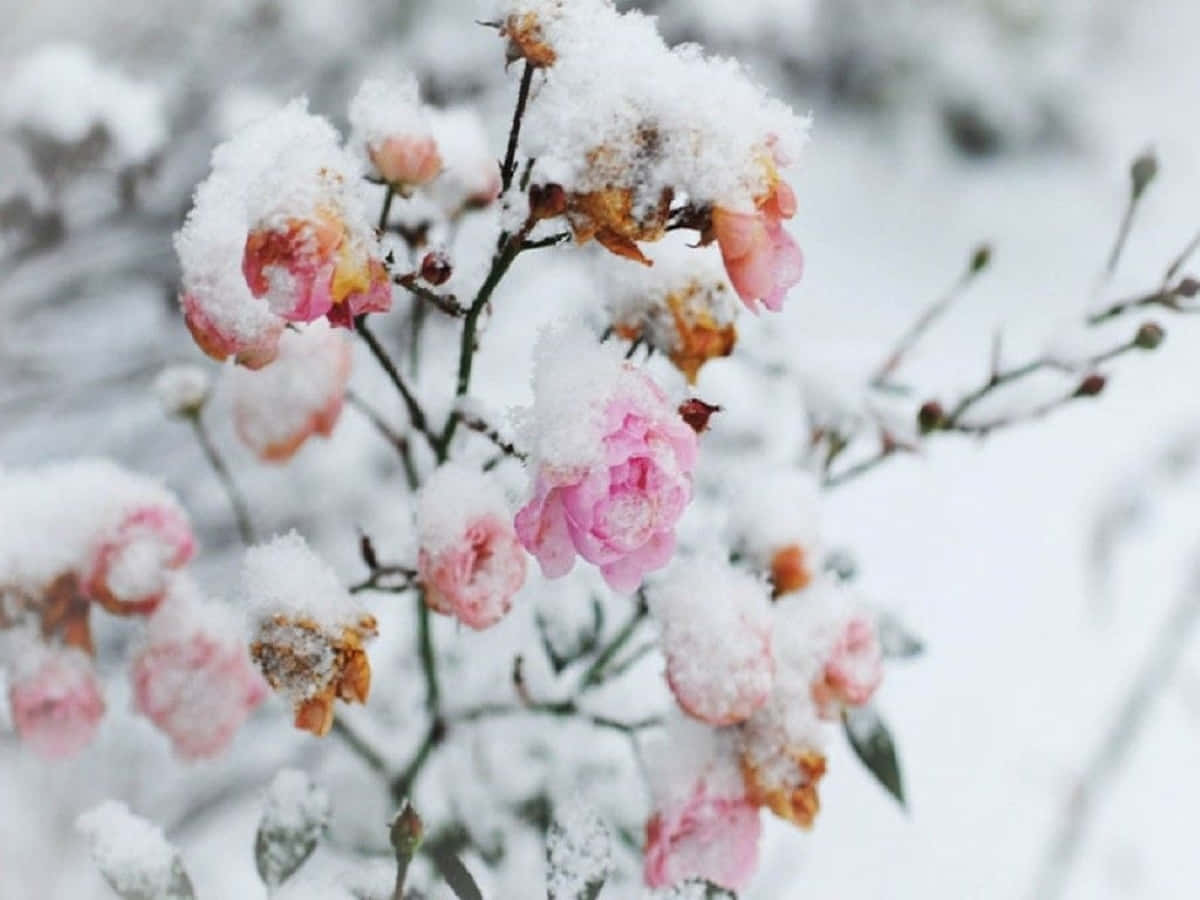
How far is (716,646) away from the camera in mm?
544

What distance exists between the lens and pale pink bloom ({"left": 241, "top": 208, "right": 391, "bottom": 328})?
16.5 inches

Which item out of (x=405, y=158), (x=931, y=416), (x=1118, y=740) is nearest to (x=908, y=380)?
(x=1118, y=740)

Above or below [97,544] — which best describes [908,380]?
above

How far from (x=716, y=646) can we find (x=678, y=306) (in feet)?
0.51

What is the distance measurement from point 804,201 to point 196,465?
139cm

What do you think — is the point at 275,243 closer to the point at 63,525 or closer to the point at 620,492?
the point at 620,492

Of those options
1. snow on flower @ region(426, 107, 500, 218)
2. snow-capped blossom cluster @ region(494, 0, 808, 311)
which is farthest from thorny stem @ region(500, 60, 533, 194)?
snow on flower @ region(426, 107, 500, 218)

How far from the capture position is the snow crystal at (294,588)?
47cm

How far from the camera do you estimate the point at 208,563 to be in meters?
1.25

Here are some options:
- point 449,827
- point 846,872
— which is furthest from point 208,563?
point 846,872

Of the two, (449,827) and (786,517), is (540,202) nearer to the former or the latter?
(786,517)

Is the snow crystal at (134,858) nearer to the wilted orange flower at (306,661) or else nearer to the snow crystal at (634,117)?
the wilted orange flower at (306,661)

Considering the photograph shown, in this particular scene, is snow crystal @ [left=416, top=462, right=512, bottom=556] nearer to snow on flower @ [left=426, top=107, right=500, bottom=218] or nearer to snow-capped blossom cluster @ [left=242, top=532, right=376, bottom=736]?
snow-capped blossom cluster @ [left=242, top=532, right=376, bottom=736]

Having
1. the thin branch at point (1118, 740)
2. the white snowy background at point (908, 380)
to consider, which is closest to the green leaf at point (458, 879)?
the white snowy background at point (908, 380)
